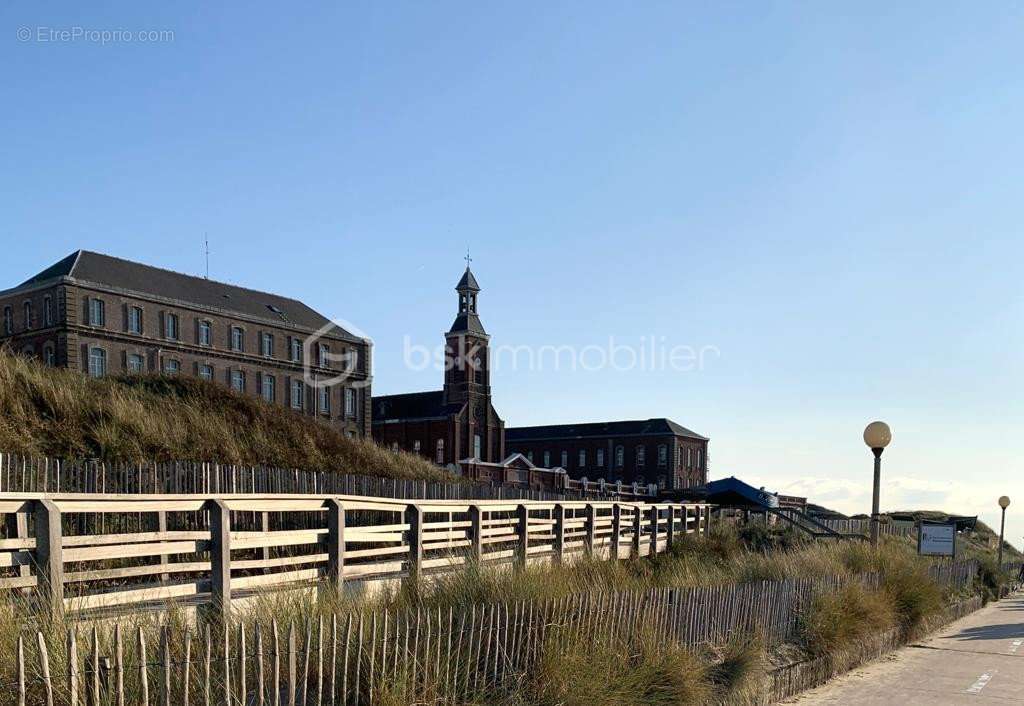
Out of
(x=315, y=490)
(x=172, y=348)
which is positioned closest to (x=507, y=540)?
(x=315, y=490)

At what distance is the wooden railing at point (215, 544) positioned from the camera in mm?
8531

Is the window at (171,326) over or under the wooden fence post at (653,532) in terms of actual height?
over

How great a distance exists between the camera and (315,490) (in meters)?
25.2

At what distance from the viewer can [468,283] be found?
83.9m

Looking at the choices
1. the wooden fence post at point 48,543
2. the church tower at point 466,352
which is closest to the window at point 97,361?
the church tower at point 466,352

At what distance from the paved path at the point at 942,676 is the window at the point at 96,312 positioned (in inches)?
1946

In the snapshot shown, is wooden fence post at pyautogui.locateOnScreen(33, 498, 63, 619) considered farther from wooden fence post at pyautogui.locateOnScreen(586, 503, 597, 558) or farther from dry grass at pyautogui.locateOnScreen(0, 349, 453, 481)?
wooden fence post at pyautogui.locateOnScreen(586, 503, 597, 558)

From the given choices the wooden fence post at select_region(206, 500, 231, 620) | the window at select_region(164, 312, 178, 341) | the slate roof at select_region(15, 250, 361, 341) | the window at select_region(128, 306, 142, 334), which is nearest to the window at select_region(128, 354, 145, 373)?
the window at select_region(128, 306, 142, 334)

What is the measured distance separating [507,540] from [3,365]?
1467cm

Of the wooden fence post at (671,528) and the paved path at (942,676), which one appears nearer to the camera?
the paved path at (942,676)

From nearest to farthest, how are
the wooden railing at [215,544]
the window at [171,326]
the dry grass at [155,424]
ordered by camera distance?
the wooden railing at [215,544]
the dry grass at [155,424]
the window at [171,326]

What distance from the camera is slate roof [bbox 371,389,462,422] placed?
275ft

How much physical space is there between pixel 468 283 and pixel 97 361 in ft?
115

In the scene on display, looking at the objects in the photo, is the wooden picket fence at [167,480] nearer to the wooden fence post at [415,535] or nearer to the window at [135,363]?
the wooden fence post at [415,535]
